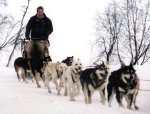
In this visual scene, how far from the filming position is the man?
14.0 metres

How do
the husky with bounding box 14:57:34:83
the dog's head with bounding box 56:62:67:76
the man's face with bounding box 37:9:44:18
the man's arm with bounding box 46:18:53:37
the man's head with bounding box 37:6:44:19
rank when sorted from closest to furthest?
the dog's head with bounding box 56:62:67:76, the man's head with bounding box 37:6:44:19, the man's face with bounding box 37:9:44:18, the man's arm with bounding box 46:18:53:37, the husky with bounding box 14:57:34:83

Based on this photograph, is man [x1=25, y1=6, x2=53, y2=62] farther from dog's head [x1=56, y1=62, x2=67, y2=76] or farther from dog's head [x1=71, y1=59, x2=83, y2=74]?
dog's head [x1=71, y1=59, x2=83, y2=74]

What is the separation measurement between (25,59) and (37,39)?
2746 millimetres

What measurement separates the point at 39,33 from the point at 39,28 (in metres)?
0.21

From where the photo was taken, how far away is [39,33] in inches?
564

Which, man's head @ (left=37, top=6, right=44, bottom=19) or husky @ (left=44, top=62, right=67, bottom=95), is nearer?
husky @ (left=44, top=62, right=67, bottom=95)

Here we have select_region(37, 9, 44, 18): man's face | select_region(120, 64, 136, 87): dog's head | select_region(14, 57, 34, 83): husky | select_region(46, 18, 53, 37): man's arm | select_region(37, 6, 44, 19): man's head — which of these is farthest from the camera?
select_region(14, 57, 34, 83): husky

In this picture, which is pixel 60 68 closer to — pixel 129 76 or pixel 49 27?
pixel 49 27

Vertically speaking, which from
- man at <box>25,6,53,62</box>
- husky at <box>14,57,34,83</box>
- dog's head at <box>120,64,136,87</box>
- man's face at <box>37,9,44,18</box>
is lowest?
husky at <box>14,57,34,83</box>

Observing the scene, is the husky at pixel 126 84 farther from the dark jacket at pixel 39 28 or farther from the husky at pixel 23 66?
the husky at pixel 23 66

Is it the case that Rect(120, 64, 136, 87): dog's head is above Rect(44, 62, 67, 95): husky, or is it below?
above

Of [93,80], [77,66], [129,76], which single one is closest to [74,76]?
[77,66]

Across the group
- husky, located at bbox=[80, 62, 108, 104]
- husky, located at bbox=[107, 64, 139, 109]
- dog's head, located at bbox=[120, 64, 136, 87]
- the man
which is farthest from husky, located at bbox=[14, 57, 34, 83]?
dog's head, located at bbox=[120, 64, 136, 87]

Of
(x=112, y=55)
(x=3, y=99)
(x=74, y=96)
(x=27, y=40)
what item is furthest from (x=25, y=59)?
(x=112, y=55)
